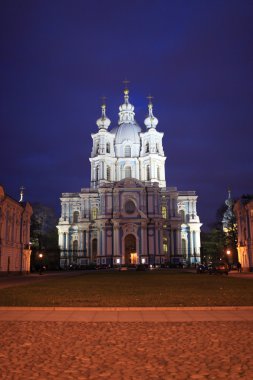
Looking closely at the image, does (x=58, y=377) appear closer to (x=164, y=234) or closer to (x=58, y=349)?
(x=58, y=349)

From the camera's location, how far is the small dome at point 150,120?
364 feet

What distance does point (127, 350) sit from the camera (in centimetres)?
895

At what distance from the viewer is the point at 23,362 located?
7.98 m

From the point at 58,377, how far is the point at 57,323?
596cm

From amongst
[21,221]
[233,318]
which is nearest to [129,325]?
[233,318]

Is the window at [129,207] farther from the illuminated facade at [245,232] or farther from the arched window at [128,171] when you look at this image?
the illuminated facade at [245,232]

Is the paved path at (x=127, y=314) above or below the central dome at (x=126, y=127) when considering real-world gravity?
below

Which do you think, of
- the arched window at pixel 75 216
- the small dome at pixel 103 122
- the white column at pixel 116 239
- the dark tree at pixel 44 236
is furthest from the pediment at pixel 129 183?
the small dome at pixel 103 122

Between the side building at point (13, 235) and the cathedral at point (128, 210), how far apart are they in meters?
28.5

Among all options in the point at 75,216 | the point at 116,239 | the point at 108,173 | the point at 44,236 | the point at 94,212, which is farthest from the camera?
the point at 108,173

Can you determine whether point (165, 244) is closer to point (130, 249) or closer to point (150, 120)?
point (130, 249)

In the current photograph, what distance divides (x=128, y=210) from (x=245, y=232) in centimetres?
3952

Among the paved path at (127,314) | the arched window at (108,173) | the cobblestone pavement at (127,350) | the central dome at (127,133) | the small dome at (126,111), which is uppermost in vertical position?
the small dome at (126,111)

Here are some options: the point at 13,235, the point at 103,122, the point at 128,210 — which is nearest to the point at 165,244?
the point at 128,210
